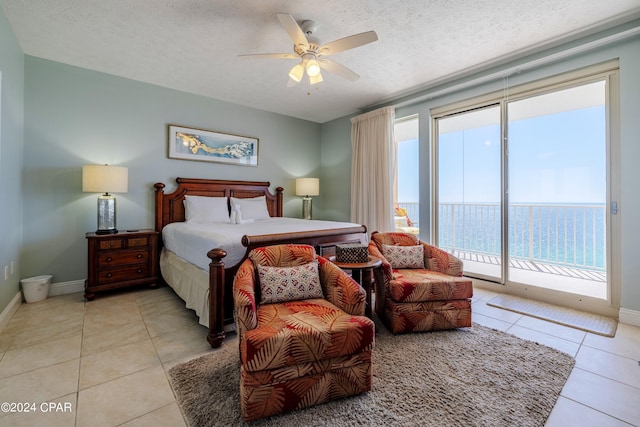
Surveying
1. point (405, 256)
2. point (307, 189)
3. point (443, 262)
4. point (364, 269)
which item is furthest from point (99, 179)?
point (443, 262)

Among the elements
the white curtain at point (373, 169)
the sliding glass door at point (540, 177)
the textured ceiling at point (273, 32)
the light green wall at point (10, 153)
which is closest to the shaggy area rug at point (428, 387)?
the sliding glass door at point (540, 177)

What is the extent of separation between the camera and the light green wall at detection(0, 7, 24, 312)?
226 centimetres

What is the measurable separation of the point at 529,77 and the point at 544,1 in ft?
3.49

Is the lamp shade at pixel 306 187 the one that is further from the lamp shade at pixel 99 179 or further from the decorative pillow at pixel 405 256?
the lamp shade at pixel 99 179

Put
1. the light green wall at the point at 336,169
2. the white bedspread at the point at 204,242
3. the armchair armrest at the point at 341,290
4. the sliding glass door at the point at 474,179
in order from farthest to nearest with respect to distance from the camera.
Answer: the light green wall at the point at 336,169 → the sliding glass door at the point at 474,179 → the white bedspread at the point at 204,242 → the armchair armrest at the point at 341,290

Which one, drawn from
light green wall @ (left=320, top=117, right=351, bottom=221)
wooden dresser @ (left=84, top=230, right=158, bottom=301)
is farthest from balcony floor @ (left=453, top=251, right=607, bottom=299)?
wooden dresser @ (left=84, top=230, right=158, bottom=301)

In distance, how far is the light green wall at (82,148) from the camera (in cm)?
294

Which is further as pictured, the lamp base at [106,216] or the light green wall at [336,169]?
the light green wall at [336,169]

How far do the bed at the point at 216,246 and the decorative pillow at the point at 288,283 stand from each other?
1.07 feet

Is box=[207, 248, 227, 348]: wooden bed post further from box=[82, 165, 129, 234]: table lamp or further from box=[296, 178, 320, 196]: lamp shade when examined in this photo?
box=[296, 178, 320, 196]: lamp shade

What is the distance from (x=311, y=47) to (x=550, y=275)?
4285 millimetres

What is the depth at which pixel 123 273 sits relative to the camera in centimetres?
308

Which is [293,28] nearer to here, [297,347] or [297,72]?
[297,72]

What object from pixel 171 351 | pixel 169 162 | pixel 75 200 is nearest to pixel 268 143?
pixel 169 162
